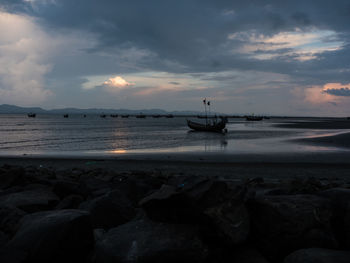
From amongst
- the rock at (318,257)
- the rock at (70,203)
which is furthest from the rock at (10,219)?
the rock at (318,257)

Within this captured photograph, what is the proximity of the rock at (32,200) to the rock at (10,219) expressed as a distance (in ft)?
0.94

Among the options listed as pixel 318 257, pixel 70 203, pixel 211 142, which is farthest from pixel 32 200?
pixel 211 142

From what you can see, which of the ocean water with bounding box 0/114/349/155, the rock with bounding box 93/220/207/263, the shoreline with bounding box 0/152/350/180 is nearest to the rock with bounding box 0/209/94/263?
the rock with bounding box 93/220/207/263

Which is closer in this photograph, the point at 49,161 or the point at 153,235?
the point at 153,235

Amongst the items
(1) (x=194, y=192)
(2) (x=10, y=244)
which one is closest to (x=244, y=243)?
(1) (x=194, y=192)

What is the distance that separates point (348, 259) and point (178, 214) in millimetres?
1885

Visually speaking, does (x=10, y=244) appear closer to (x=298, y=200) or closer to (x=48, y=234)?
(x=48, y=234)

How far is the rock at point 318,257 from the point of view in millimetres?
2914

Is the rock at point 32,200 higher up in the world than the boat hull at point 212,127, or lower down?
higher up

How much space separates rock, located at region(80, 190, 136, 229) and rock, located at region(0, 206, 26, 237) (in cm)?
98

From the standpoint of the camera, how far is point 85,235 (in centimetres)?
355

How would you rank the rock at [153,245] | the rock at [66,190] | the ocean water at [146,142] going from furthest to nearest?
the ocean water at [146,142] → the rock at [66,190] → the rock at [153,245]

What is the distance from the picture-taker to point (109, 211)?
4.64 meters

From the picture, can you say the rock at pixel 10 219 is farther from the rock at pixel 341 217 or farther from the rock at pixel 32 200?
the rock at pixel 341 217
